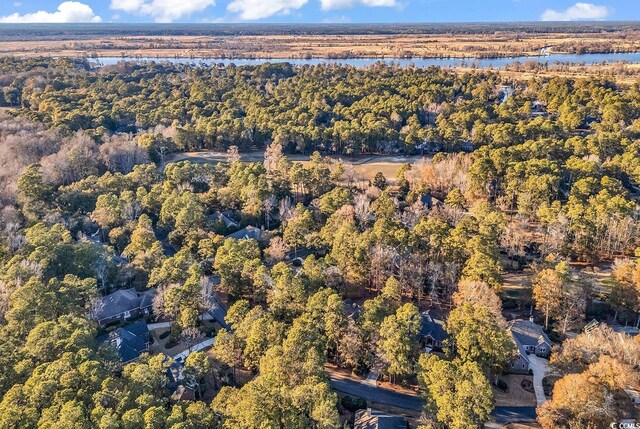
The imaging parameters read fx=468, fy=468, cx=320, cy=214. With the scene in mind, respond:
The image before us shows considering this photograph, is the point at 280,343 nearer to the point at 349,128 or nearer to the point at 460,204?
the point at 460,204

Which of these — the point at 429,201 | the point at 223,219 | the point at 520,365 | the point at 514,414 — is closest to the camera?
the point at 514,414

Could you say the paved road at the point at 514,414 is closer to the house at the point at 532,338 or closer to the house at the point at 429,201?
the house at the point at 532,338

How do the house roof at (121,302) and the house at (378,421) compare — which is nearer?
the house at (378,421)

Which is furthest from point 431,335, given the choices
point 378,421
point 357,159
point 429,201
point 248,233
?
point 357,159

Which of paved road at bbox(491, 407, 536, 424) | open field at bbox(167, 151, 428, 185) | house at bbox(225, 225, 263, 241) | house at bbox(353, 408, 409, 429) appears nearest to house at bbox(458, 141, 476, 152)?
open field at bbox(167, 151, 428, 185)

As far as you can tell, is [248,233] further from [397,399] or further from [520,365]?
[520,365]

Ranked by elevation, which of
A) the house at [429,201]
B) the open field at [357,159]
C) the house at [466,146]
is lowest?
the house at [429,201]

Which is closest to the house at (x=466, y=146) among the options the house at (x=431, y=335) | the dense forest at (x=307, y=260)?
the dense forest at (x=307, y=260)
